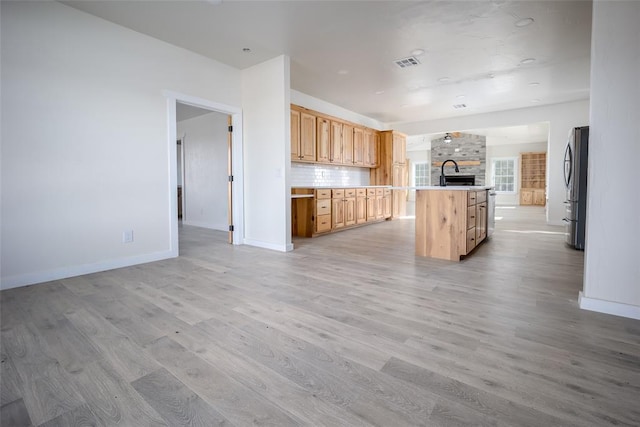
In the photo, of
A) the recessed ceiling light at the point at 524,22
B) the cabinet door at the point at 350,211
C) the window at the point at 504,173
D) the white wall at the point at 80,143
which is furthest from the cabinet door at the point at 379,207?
the window at the point at 504,173

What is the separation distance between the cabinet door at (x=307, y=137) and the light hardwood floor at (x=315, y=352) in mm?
3252

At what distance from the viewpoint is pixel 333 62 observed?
4.46m

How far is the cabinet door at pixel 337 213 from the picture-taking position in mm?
5965

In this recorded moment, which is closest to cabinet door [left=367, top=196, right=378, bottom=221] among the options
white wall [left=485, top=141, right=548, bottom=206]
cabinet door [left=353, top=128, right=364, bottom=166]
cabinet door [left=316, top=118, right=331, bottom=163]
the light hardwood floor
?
cabinet door [left=353, top=128, right=364, bottom=166]

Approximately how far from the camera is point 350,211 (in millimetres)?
6469

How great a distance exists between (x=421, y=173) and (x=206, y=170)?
37.1 feet

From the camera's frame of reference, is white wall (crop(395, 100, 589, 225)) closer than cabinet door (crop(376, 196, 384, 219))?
Yes

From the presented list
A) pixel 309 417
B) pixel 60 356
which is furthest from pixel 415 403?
pixel 60 356

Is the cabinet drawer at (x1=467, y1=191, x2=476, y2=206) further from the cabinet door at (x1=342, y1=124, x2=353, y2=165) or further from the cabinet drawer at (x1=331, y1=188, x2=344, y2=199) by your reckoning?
the cabinet door at (x1=342, y1=124, x2=353, y2=165)

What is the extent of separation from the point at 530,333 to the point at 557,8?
128 inches

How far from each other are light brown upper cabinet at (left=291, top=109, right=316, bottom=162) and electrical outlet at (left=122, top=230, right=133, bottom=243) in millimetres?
2886

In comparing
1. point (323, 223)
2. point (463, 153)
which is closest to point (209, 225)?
point (323, 223)

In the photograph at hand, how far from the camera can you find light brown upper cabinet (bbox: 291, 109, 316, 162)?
5516 mm

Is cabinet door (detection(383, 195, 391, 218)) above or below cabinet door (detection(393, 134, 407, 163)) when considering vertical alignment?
below
